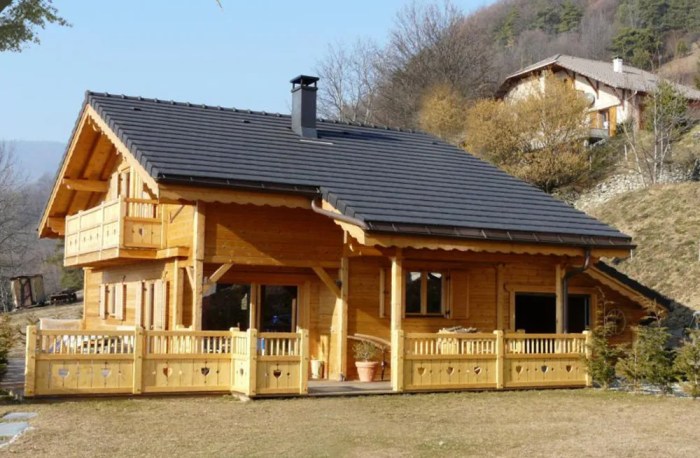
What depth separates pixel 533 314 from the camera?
22.2 meters

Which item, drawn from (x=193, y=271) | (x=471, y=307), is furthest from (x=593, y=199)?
(x=193, y=271)

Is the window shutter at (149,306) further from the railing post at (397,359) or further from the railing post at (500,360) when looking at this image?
the railing post at (500,360)

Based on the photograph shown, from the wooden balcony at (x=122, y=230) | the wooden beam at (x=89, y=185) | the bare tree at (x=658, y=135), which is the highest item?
the bare tree at (x=658, y=135)

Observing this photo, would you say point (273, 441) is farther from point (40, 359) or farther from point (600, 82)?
point (600, 82)

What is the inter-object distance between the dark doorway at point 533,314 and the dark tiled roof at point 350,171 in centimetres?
300

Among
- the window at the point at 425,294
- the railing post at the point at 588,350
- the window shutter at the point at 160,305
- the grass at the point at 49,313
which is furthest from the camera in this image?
the grass at the point at 49,313

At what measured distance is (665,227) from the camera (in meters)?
33.3

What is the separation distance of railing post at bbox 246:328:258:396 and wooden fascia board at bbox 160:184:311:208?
10.1ft

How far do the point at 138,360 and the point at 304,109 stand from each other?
832cm

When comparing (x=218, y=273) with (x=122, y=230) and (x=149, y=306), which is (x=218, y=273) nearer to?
(x=122, y=230)

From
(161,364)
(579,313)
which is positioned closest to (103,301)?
(161,364)

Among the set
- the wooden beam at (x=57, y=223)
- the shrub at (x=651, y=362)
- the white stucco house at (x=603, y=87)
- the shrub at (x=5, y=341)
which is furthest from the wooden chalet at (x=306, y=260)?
the white stucco house at (x=603, y=87)

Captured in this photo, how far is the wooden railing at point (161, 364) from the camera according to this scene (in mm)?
13930

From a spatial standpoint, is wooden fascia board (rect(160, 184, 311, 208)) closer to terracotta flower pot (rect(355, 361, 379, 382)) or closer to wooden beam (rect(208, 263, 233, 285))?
wooden beam (rect(208, 263, 233, 285))
